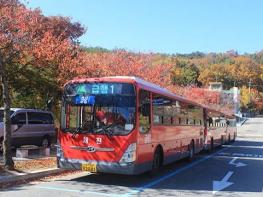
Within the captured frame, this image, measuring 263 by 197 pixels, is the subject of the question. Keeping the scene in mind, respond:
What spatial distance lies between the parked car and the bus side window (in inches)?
327

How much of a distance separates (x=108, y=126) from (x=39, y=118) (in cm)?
1079

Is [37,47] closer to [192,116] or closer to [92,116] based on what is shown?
[192,116]

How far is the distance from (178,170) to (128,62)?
22941 mm

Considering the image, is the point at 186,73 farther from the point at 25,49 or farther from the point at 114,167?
the point at 114,167

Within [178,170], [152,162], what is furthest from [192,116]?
[152,162]

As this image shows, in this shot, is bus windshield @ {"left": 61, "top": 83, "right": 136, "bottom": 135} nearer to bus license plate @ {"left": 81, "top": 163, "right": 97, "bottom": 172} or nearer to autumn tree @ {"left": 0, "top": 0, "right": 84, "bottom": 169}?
bus license plate @ {"left": 81, "top": 163, "right": 97, "bottom": 172}

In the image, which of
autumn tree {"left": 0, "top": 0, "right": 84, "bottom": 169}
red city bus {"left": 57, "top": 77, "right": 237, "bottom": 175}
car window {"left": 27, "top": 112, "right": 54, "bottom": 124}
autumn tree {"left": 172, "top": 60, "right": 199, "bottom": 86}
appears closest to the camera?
red city bus {"left": 57, "top": 77, "right": 237, "bottom": 175}

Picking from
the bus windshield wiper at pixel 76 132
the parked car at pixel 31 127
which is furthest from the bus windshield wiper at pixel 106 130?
the parked car at pixel 31 127

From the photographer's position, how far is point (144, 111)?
43.4 feet

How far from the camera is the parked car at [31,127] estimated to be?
20750 millimetres

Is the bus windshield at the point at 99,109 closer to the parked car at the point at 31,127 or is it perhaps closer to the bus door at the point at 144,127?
the bus door at the point at 144,127

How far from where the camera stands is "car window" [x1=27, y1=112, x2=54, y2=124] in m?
21.8

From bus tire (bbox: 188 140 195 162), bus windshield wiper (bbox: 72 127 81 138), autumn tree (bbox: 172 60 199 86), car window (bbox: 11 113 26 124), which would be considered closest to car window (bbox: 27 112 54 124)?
car window (bbox: 11 113 26 124)

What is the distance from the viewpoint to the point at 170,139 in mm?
16359
